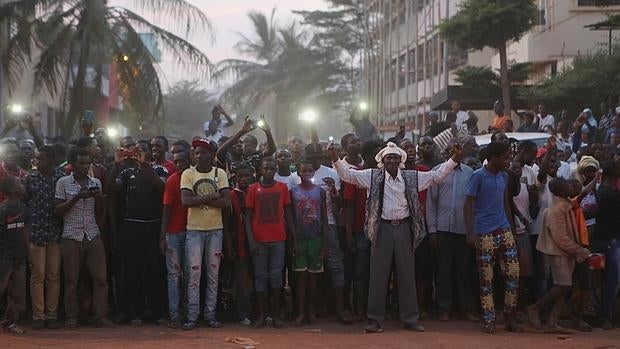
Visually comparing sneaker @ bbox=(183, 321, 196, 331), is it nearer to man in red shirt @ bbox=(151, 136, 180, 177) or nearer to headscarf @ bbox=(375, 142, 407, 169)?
man in red shirt @ bbox=(151, 136, 180, 177)

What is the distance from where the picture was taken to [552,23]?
80.9ft

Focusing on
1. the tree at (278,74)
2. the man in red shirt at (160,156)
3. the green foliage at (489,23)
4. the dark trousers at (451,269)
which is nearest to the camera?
the dark trousers at (451,269)

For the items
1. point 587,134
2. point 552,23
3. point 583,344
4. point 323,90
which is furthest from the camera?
point 323,90

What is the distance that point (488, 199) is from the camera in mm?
9086

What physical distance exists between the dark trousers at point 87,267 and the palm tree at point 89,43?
28.0ft

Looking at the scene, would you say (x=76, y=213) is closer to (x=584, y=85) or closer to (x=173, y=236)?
(x=173, y=236)

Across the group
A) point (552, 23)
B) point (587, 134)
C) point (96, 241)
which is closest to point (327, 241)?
point (96, 241)

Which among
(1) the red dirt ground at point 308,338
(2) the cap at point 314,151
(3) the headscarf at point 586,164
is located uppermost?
(2) the cap at point 314,151

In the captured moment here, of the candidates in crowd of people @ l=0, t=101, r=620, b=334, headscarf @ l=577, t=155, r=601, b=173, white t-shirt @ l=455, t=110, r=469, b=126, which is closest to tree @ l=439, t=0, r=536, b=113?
white t-shirt @ l=455, t=110, r=469, b=126

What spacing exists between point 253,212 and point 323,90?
43612 mm

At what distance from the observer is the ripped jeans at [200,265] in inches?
365

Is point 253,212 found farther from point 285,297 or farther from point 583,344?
point 583,344

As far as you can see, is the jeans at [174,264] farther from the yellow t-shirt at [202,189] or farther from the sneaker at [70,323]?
the sneaker at [70,323]

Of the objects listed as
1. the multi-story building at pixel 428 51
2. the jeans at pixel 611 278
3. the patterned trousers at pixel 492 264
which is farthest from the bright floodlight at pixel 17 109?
the multi-story building at pixel 428 51
